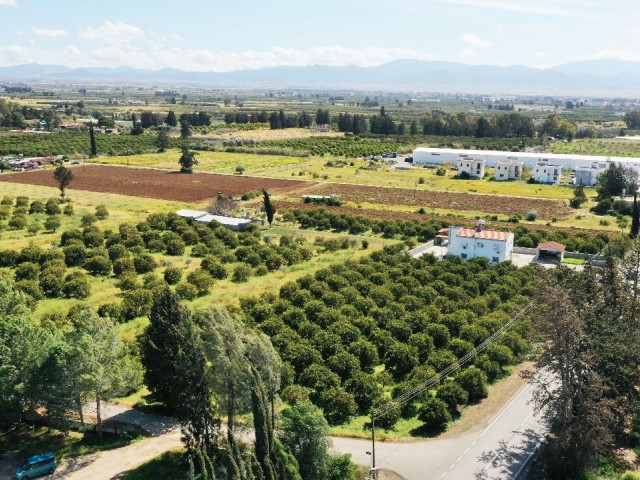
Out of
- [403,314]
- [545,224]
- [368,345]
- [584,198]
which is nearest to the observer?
[368,345]

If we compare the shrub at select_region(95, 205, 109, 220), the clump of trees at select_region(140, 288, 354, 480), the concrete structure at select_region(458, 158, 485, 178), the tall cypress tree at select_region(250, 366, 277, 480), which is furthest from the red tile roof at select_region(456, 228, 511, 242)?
the concrete structure at select_region(458, 158, 485, 178)

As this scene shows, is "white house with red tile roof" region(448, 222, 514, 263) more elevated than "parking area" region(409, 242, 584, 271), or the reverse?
"white house with red tile roof" region(448, 222, 514, 263)

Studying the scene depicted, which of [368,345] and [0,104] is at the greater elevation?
[0,104]

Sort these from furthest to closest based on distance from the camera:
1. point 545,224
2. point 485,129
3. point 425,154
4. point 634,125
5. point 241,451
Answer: point 634,125, point 485,129, point 425,154, point 545,224, point 241,451

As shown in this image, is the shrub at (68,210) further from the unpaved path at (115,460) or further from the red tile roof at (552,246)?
the red tile roof at (552,246)

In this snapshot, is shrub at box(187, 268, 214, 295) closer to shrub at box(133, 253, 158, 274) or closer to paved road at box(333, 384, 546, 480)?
shrub at box(133, 253, 158, 274)

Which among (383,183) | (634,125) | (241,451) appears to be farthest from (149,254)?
(634,125)

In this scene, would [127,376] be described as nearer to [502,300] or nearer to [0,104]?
[502,300]

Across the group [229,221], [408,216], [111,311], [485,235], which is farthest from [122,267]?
[408,216]
